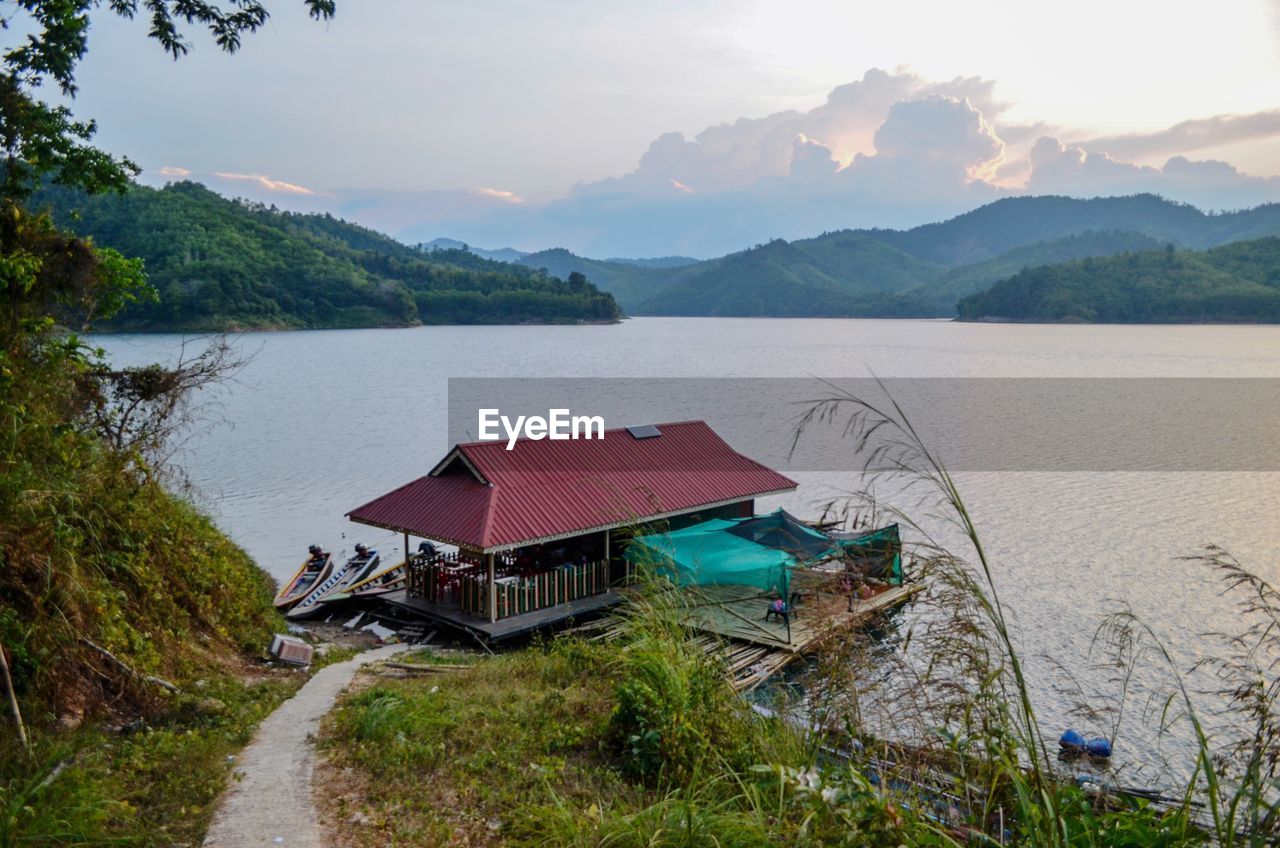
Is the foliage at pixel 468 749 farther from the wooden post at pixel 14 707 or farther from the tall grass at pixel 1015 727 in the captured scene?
the tall grass at pixel 1015 727

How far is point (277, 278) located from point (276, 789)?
120 m

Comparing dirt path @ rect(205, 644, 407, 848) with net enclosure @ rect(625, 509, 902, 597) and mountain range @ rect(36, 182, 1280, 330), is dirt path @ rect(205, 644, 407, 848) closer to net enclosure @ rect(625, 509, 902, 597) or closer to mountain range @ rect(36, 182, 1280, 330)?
net enclosure @ rect(625, 509, 902, 597)

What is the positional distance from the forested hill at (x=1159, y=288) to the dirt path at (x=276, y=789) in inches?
5858

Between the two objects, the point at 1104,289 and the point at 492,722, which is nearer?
the point at 492,722

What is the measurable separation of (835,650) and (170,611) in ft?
32.7

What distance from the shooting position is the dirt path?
20.6 feet

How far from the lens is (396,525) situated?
17.5 metres

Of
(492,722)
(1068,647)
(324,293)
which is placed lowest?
(1068,647)

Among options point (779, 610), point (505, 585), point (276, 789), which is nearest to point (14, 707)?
point (276, 789)

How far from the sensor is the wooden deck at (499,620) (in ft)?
53.1

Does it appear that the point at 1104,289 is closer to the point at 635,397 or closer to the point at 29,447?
the point at 635,397

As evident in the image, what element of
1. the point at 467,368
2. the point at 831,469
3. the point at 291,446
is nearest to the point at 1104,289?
the point at 467,368

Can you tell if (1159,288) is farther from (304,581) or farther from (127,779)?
(127,779)

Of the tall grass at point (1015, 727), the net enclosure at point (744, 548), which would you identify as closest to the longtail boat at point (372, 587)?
the net enclosure at point (744, 548)
